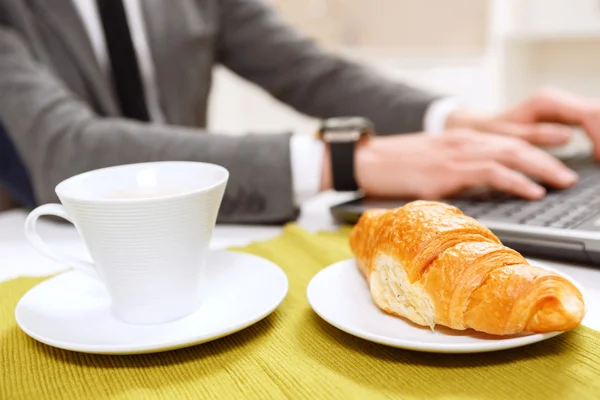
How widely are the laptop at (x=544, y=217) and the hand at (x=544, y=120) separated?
13cm

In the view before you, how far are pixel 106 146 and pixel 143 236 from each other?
1.35 feet

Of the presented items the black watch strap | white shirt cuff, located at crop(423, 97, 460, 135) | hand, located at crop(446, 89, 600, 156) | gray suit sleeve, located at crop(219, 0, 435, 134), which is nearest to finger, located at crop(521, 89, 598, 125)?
hand, located at crop(446, 89, 600, 156)

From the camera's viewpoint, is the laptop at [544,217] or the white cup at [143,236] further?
the laptop at [544,217]

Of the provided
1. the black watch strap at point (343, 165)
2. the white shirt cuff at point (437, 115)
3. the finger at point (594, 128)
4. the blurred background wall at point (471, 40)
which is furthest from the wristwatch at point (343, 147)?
the blurred background wall at point (471, 40)

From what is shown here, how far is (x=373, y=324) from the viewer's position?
39 cm

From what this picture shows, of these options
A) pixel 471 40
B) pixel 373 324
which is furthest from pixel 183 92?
pixel 471 40

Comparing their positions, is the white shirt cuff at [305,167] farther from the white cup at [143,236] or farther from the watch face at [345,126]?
the white cup at [143,236]

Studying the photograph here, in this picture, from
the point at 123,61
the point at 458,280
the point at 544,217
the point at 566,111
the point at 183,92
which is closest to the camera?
the point at 458,280

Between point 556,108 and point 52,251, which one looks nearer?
point 52,251

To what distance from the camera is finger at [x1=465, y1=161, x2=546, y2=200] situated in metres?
0.67

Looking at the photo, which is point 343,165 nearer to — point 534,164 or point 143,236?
point 534,164

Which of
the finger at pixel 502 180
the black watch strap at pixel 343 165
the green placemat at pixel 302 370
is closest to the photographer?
the green placemat at pixel 302 370

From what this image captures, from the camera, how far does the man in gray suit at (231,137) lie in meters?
0.73

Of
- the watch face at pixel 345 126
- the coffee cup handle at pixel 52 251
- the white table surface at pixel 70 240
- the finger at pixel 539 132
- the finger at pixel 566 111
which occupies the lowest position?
the white table surface at pixel 70 240
